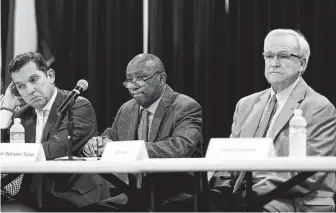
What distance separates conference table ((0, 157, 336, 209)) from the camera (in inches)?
109

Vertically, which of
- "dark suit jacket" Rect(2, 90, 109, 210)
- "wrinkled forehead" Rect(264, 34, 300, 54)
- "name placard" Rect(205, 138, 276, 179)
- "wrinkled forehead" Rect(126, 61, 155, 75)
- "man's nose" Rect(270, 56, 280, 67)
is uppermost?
A: "wrinkled forehead" Rect(264, 34, 300, 54)

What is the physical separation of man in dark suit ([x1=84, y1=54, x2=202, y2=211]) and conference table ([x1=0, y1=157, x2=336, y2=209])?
72 cm

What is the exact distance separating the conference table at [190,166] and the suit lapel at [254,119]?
2.13ft

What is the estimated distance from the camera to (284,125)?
352 cm

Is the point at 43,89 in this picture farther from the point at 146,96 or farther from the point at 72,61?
the point at 72,61

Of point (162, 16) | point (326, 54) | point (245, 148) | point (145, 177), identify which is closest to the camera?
point (245, 148)

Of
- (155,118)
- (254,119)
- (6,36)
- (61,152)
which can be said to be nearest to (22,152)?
(61,152)

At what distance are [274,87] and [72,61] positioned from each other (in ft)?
7.49

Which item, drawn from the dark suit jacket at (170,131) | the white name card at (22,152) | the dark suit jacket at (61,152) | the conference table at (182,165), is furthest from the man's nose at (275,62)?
the white name card at (22,152)

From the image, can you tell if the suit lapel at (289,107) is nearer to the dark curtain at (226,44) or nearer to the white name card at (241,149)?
the white name card at (241,149)

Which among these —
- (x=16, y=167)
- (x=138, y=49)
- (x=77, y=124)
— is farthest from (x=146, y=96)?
(x=138, y=49)

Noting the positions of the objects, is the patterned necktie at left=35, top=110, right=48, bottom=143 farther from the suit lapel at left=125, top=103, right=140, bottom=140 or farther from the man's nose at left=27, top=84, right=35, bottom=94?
the suit lapel at left=125, top=103, right=140, bottom=140

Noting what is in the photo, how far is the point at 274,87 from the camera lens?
12.4 ft

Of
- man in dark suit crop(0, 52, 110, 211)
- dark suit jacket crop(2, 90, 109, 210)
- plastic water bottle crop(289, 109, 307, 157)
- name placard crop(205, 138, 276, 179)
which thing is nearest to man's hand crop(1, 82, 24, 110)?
man in dark suit crop(0, 52, 110, 211)
